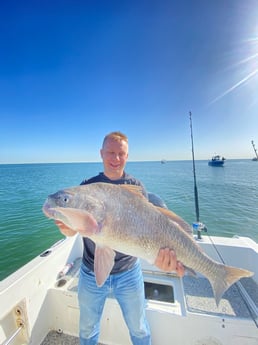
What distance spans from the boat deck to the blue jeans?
2.46 ft

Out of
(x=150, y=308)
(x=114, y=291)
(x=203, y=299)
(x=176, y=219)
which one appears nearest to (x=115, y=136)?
(x=176, y=219)

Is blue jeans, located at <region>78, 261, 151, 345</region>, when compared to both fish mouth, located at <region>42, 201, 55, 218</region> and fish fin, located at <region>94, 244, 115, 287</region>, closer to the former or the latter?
fish fin, located at <region>94, 244, 115, 287</region>

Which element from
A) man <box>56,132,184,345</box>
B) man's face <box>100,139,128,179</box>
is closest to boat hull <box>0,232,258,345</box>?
man <box>56,132,184,345</box>

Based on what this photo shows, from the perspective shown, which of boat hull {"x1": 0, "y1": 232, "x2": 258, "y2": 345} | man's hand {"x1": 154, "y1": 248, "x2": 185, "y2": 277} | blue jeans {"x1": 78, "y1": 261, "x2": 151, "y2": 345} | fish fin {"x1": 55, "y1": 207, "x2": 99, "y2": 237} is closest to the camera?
fish fin {"x1": 55, "y1": 207, "x2": 99, "y2": 237}

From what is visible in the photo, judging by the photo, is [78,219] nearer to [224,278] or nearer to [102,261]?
[102,261]

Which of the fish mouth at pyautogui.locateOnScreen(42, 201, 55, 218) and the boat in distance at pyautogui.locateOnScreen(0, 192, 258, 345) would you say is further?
the boat in distance at pyautogui.locateOnScreen(0, 192, 258, 345)

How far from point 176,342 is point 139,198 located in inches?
82.2

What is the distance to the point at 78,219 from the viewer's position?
134 cm

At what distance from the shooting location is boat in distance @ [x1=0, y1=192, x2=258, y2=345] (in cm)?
211

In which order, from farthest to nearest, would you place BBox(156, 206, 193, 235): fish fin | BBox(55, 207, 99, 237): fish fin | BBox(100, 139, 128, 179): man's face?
BBox(100, 139, 128, 179): man's face → BBox(156, 206, 193, 235): fish fin → BBox(55, 207, 99, 237): fish fin

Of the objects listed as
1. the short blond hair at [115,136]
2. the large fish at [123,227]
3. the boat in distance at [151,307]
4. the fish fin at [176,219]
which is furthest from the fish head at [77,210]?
the boat in distance at [151,307]

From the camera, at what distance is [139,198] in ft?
5.11

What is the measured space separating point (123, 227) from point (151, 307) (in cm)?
164

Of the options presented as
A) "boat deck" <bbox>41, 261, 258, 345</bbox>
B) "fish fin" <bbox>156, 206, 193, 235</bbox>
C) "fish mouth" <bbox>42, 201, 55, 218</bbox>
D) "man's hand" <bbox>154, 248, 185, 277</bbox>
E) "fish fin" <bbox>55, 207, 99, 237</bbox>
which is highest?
"fish mouth" <bbox>42, 201, 55, 218</bbox>
